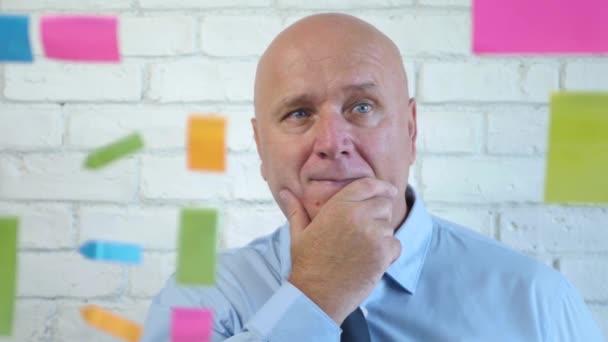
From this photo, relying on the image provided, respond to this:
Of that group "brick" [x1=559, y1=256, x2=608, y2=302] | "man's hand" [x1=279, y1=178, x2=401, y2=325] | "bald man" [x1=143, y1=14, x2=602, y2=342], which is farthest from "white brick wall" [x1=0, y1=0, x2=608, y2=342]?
"man's hand" [x1=279, y1=178, x2=401, y2=325]

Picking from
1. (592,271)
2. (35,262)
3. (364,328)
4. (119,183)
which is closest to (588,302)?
(592,271)

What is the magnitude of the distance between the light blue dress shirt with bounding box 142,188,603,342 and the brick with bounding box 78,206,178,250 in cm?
13

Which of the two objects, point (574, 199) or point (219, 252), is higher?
point (574, 199)

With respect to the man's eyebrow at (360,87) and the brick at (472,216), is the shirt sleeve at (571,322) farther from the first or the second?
the man's eyebrow at (360,87)

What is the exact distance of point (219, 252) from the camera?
112 cm

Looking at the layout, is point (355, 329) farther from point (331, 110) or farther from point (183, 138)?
point (183, 138)

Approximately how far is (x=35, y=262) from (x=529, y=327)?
725 millimetres

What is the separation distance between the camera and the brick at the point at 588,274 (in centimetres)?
113

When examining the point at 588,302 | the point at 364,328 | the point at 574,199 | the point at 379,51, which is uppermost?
the point at 379,51

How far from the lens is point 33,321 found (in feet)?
3.80

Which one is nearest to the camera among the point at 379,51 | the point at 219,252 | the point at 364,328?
the point at 364,328

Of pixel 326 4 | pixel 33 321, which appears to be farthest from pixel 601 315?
pixel 33 321

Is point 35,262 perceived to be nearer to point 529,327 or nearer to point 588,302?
point 529,327

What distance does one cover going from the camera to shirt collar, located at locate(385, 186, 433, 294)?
100 centimetres
